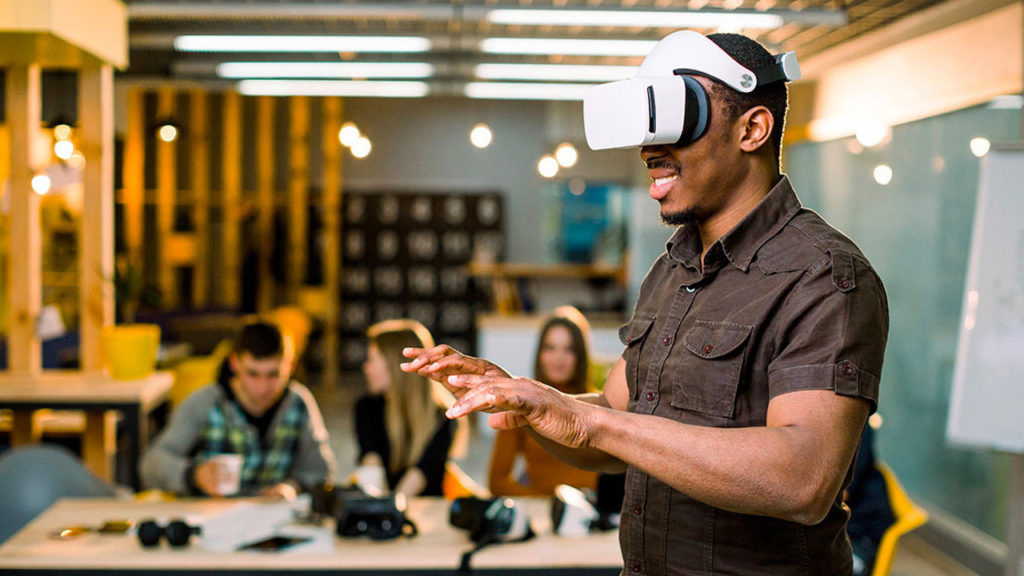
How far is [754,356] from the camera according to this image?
1325 millimetres

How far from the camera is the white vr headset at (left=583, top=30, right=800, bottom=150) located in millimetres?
1326

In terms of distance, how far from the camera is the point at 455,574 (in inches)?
106

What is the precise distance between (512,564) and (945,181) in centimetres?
386

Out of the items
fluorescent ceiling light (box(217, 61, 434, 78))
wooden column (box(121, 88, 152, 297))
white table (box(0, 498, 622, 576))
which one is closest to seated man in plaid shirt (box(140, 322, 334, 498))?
white table (box(0, 498, 622, 576))

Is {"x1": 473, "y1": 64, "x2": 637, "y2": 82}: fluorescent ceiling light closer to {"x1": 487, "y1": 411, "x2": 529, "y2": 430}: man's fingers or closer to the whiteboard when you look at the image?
the whiteboard

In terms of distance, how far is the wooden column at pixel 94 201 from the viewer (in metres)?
4.86

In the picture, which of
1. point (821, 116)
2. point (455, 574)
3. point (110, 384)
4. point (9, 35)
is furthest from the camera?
point (821, 116)

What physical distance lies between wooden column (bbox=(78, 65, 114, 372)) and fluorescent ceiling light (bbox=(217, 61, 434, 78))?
114 inches

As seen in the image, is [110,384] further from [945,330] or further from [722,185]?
[945,330]

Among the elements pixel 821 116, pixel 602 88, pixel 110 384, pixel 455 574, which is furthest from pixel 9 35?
pixel 821 116

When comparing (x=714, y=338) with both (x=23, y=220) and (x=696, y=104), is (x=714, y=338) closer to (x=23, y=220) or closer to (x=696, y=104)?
(x=696, y=104)

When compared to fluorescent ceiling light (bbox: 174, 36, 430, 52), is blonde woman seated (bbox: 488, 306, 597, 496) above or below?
below

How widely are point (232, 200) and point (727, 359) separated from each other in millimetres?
10507

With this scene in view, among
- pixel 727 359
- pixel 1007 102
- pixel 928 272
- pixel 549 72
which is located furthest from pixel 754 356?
pixel 549 72
